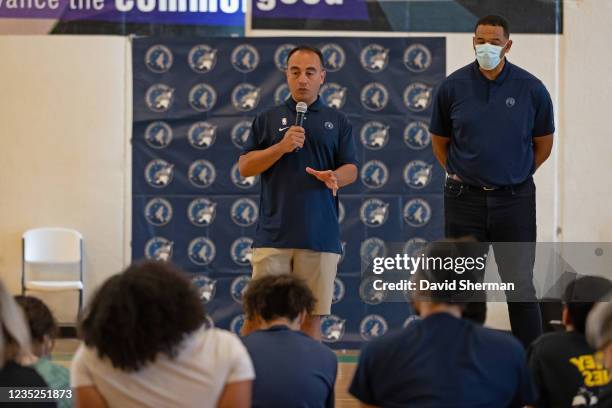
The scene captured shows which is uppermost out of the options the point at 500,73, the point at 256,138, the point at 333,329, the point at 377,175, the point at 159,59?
the point at 159,59

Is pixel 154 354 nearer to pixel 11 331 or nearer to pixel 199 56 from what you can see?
pixel 11 331

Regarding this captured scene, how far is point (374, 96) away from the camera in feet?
23.1

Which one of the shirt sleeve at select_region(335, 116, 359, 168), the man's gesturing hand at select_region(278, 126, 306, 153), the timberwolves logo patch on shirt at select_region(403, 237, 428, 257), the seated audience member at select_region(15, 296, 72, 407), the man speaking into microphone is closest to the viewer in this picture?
the seated audience member at select_region(15, 296, 72, 407)

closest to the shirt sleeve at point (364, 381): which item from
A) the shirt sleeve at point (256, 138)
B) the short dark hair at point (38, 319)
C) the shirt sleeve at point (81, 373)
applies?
the shirt sleeve at point (81, 373)

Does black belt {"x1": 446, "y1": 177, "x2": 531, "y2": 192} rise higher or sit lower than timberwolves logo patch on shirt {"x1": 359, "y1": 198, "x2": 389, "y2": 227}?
higher

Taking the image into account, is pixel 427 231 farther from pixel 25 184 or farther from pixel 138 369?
pixel 138 369

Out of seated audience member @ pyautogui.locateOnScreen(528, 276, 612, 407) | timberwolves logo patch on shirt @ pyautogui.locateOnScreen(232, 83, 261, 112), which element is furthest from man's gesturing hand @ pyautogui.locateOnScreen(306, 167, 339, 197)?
timberwolves logo patch on shirt @ pyautogui.locateOnScreen(232, 83, 261, 112)

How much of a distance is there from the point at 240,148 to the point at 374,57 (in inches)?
50.2

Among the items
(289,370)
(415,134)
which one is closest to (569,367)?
(289,370)

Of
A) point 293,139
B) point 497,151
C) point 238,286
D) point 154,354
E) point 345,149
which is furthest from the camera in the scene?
point 238,286

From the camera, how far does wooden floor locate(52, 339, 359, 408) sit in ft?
15.2

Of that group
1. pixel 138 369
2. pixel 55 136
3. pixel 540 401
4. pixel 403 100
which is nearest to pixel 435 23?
pixel 403 100

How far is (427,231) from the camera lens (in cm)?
705

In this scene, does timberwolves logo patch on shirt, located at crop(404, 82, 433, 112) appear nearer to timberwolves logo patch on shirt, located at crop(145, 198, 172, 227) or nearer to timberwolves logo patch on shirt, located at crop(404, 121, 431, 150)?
timberwolves logo patch on shirt, located at crop(404, 121, 431, 150)
